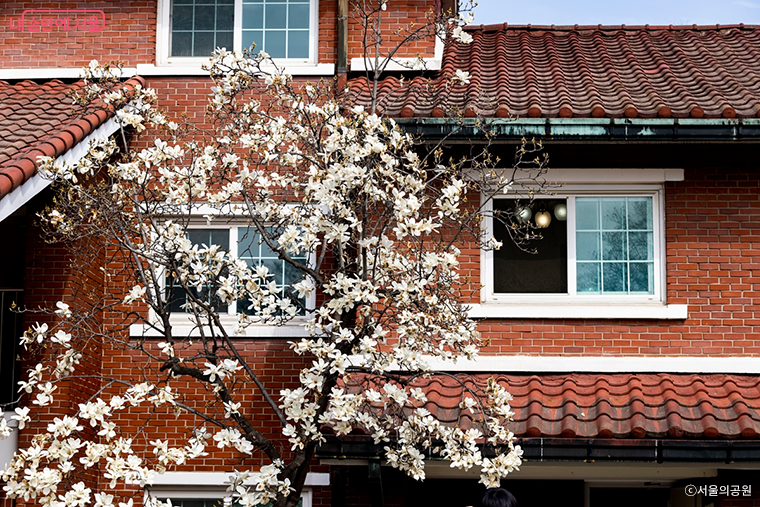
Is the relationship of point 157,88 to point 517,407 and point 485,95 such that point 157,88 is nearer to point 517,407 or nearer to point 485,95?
point 485,95

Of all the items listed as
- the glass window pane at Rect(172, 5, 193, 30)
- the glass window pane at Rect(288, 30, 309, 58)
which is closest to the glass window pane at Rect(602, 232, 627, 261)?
the glass window pane at Rect(288, 30, 309, 58)

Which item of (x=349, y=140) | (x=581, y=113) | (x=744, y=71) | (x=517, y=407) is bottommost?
(x=517, y=407)

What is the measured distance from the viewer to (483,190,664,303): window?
10281 millimetres

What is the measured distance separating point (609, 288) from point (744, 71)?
327 cm

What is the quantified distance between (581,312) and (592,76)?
9.65 ft

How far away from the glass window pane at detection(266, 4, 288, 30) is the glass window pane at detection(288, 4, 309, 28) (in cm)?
6

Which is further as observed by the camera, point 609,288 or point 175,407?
point 609,288

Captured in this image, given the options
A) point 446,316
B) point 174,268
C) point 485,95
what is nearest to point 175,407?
point 174,268

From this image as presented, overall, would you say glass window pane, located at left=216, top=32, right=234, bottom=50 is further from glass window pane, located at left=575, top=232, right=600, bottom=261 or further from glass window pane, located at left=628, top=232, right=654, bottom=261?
glass window pane, located at left=628, top=232, right=654, bottom=261

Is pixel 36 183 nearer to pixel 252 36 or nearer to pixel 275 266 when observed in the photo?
pixel 275 266

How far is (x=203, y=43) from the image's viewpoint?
12086mm

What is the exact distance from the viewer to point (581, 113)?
387 inches

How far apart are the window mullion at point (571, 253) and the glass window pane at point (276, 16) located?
4.17 m

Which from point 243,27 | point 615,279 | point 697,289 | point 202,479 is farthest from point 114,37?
point 697,289
